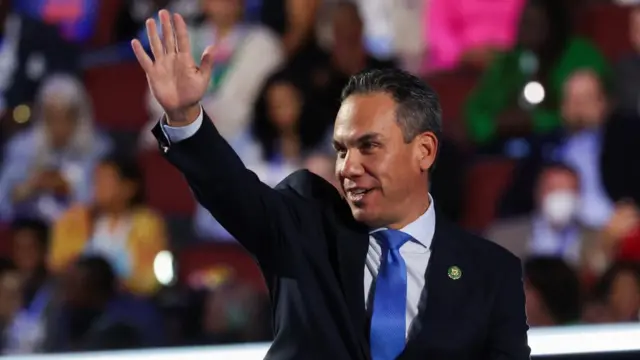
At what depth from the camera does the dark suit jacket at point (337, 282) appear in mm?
2004

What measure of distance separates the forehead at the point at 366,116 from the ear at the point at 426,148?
0.24 feet

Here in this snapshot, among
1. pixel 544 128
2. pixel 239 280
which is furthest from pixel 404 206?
pixel 544 128

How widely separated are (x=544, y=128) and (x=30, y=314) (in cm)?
252

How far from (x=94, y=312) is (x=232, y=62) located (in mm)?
1526

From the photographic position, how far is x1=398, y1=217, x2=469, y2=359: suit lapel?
6.66ft

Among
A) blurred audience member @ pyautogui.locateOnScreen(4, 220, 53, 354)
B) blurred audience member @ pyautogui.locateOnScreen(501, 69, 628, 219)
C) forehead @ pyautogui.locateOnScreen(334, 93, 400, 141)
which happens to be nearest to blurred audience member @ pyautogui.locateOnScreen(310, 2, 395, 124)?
blurred audience member @ pyautogui.locateOnScreen(501, 69, 628, 219)

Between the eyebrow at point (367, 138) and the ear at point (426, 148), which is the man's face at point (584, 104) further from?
the eyebrow at point (367, 138)

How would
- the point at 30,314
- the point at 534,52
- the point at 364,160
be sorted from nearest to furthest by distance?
1. the point at 364,160
2. the point at 30,314
3. the point at 534,52

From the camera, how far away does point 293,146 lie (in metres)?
5.35

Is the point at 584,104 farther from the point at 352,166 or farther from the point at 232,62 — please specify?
the point at 352,166

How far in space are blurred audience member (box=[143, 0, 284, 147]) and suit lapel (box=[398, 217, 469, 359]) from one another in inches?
132

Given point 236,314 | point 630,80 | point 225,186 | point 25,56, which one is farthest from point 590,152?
point 225,186

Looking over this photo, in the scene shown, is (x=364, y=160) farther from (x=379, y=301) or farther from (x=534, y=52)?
(x=534, y=52)

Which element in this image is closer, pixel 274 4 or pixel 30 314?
pixel 30 314
